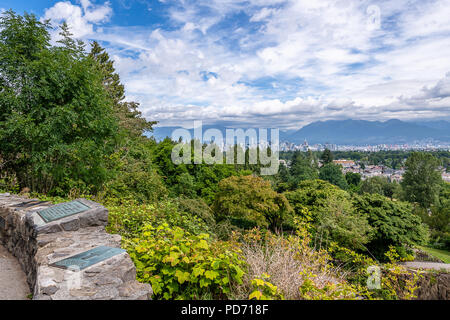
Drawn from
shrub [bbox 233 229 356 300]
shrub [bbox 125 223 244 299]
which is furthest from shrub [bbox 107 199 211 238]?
shrub [bbox 233 229 356 300]

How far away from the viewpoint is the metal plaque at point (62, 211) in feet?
12.1

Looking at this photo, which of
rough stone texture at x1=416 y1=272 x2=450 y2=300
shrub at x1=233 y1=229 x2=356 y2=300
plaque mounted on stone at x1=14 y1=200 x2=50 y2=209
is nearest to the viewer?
shrub at x1=233 y1=229 x2=356 y2=300

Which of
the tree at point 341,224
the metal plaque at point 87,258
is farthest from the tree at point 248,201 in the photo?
the metal plaque at point 87,258

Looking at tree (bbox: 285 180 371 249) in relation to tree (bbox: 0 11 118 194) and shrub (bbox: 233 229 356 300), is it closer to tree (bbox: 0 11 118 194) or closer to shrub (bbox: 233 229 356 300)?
shrub (bbox: 233 229 356 300)

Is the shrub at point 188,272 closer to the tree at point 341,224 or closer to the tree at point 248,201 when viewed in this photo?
the tree at point 341,224

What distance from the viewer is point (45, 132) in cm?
623

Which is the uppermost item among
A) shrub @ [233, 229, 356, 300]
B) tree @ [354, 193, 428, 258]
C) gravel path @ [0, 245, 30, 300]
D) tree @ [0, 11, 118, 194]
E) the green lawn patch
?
tree @ [0, 11, 118, 194]

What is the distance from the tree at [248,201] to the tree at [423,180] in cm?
3267

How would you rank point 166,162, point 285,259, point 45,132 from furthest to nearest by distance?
point 166,162 < point 45,132 < point 285,259

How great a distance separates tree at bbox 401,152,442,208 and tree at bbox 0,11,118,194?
143 feet

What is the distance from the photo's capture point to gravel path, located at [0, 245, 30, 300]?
2.87 m
